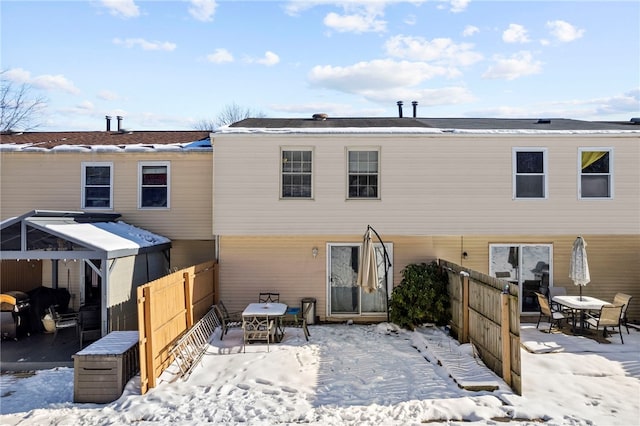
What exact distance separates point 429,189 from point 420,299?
10.1 ft

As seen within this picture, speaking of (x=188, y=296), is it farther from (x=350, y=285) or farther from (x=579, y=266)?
(x=579, y=266)

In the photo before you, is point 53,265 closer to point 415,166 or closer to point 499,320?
point 415,166

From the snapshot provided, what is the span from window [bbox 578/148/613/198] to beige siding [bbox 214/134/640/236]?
0.64 ft

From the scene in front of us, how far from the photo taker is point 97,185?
1288 centimetres

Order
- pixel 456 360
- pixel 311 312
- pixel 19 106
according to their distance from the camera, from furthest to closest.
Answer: pixel 19 106
pixel 311 312
pixel 456 360

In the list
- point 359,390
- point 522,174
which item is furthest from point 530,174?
point 359,390

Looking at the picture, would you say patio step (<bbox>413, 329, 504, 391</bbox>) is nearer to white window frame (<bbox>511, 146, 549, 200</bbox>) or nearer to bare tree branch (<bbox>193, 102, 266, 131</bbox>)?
white window frame (<bbox>511, 146, 549, 200</bbox>)

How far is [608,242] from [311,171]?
940cm

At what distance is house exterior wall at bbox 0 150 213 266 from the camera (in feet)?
41.8

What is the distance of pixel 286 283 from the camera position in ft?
39.8

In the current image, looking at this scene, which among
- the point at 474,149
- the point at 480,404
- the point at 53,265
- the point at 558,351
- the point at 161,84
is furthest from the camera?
the point at 161,84

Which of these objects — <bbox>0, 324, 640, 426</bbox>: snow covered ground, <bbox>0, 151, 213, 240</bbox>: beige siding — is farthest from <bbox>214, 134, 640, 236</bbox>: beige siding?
<bbox>0, 324, 640, 426</bbox>: snow covered ground


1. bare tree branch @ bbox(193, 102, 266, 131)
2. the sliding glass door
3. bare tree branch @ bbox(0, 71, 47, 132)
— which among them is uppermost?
bare tree branch @ bbox(193, 102, 266, 131)

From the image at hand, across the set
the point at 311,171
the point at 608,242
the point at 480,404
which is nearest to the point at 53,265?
the point at 311,171
